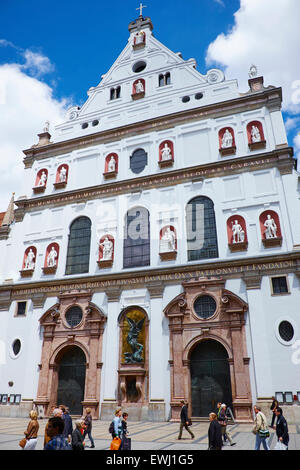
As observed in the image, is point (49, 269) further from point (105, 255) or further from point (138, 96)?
point (138, 96)

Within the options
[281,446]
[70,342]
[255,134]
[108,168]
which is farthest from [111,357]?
[255,134]

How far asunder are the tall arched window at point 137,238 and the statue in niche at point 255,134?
8179mm

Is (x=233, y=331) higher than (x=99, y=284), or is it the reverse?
(x=99, y=284)

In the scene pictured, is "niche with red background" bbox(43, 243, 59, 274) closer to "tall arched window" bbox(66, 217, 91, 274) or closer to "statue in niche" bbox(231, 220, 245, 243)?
"tall arched window" bbox(66, 217, 91, 274)

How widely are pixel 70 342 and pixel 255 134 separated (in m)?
17.3

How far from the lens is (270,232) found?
20547 millimetres

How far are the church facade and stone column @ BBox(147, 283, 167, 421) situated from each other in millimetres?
71

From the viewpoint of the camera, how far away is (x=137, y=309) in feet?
72.0

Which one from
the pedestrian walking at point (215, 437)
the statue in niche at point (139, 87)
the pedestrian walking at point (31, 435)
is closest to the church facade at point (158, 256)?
the statue in niche at point (139, 87)

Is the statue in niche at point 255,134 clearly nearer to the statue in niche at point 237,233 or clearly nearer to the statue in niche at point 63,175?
the statue in niche at point 237,233

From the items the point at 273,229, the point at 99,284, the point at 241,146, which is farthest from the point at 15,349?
the point at 241,146

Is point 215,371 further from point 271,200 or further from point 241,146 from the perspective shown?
point 241,146

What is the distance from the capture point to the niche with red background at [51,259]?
25141mm
